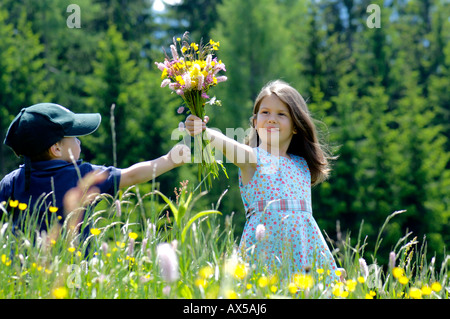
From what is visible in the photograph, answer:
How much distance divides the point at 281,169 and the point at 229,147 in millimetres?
518

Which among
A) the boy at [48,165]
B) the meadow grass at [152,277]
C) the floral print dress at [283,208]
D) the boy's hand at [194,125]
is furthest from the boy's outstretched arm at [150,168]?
the floral print dress at [283,208]

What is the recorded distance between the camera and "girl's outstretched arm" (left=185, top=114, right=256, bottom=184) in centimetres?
314

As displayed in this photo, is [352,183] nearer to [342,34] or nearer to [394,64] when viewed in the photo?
[394,64]

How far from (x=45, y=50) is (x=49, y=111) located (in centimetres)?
2059

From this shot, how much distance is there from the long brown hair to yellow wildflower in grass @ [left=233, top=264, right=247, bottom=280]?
5.53 feet

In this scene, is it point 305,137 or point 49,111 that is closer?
point 49,111

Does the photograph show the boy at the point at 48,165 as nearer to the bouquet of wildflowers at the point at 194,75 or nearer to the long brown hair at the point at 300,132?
the bouquet of wildflowers at the point at 194,75

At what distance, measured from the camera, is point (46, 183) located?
A: 9.25 ft

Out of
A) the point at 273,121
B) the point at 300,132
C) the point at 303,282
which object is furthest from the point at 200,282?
the point at 300,132

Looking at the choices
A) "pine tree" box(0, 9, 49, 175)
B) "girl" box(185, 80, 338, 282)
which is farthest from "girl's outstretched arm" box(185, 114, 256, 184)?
"pine tree" box(0, 9, 49, 175)

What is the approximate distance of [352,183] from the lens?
61.0 feet

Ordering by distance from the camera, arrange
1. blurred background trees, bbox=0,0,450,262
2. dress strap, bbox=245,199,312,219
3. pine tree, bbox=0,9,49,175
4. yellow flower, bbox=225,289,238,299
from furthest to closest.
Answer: pine tree, bbox=0,9,49,175 → blurred background trees, bbox=0,0,450,262 → dress strap, bbox=245,199,312,219 → yellow flower, bbox=225,289,238,299

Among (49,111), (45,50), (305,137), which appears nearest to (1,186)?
(49,111)

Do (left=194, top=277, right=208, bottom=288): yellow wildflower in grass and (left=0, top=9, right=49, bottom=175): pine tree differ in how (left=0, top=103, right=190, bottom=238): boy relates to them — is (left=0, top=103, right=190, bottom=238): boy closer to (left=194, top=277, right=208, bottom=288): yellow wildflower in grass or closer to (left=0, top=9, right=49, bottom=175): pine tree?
(left=194, top=277, right=208, bottom=288): yellow wildflower in grass
